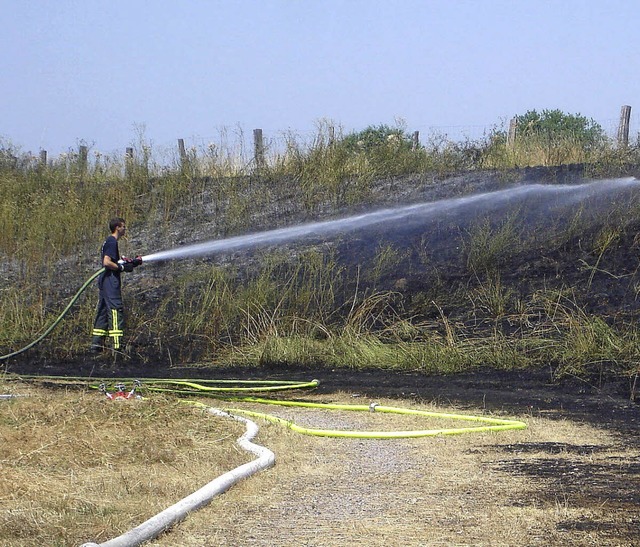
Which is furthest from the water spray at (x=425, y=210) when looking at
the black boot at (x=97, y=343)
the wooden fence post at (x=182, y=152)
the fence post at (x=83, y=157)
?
the fence post at (x=83, y=157)

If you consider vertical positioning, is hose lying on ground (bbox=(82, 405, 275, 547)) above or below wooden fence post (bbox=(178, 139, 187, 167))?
below

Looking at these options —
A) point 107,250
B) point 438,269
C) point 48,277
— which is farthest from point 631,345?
point 48,277

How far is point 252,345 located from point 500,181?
5.89 m

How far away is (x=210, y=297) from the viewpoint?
13602 mm

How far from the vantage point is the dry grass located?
4.25 metres

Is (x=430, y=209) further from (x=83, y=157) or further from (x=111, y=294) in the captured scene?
(x=83, y=157)

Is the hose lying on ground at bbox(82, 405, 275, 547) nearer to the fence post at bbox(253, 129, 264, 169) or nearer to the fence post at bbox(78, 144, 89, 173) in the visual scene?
the fence post at bbox(253, 129, 264, 169)

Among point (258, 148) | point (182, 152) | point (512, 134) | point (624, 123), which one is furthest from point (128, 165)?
point (624, 123)

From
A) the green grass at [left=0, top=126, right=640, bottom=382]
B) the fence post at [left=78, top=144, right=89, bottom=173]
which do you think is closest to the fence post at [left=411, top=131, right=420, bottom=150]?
the green grass at [left=0, top=126, right=640, bottom=382]

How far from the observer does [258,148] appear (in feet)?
60.4

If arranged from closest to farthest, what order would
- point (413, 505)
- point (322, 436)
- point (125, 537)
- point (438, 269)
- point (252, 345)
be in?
point (125, 537) < point (413, 505) < point (322, 436) < point (252, 345) < point (438, 269)

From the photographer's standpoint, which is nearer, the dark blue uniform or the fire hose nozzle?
the fire hose nozzle

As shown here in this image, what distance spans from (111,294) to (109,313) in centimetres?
29

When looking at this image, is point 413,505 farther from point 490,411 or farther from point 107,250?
point 107,250
